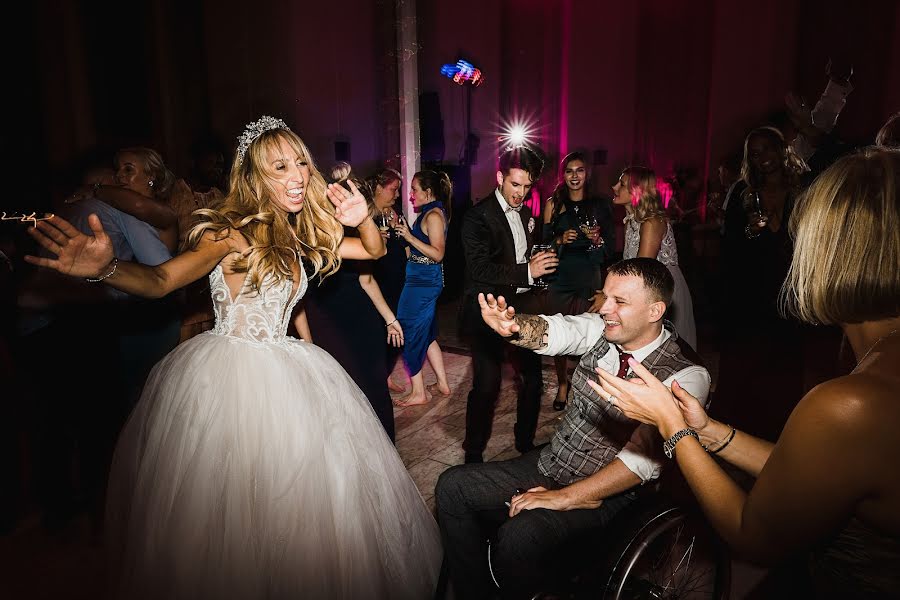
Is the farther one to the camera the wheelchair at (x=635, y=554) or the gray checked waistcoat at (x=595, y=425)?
the gray checked waistcoat at (x=595, y=425)

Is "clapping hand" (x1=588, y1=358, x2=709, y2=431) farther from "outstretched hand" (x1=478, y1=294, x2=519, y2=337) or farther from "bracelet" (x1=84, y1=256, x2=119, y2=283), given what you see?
"bracelet" (x1=84, y1=256, x2=119, y2=283)

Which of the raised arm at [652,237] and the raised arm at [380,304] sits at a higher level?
the raised arm at [652,237]

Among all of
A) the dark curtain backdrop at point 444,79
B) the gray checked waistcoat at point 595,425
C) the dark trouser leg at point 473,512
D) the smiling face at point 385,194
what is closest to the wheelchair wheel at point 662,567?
the gray checked waistcoat at point 595,425

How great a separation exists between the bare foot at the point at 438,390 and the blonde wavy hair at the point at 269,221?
81.4 inches

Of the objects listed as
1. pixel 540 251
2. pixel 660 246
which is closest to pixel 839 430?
pixel 540 251

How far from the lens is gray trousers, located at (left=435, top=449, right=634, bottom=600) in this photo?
1807mm

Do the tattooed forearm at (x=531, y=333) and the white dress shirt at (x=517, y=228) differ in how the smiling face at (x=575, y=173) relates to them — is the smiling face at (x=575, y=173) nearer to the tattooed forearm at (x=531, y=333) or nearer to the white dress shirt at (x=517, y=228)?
the white dress shirt at (x=517, y=228)

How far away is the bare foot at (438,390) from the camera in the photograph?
441 cm

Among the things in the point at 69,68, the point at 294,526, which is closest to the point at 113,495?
the point at 294,526

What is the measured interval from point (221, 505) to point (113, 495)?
487 millimetres

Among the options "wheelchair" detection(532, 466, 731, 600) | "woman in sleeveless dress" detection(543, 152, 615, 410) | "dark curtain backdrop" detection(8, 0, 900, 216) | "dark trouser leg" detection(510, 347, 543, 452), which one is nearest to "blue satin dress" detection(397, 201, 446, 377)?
"woman in sleeveless dress" detection(543, 152, 615, 410)

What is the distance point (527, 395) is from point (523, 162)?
1306 mm

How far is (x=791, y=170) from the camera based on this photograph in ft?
10.5

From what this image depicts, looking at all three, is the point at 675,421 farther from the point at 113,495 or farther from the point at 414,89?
the point at 414,89
